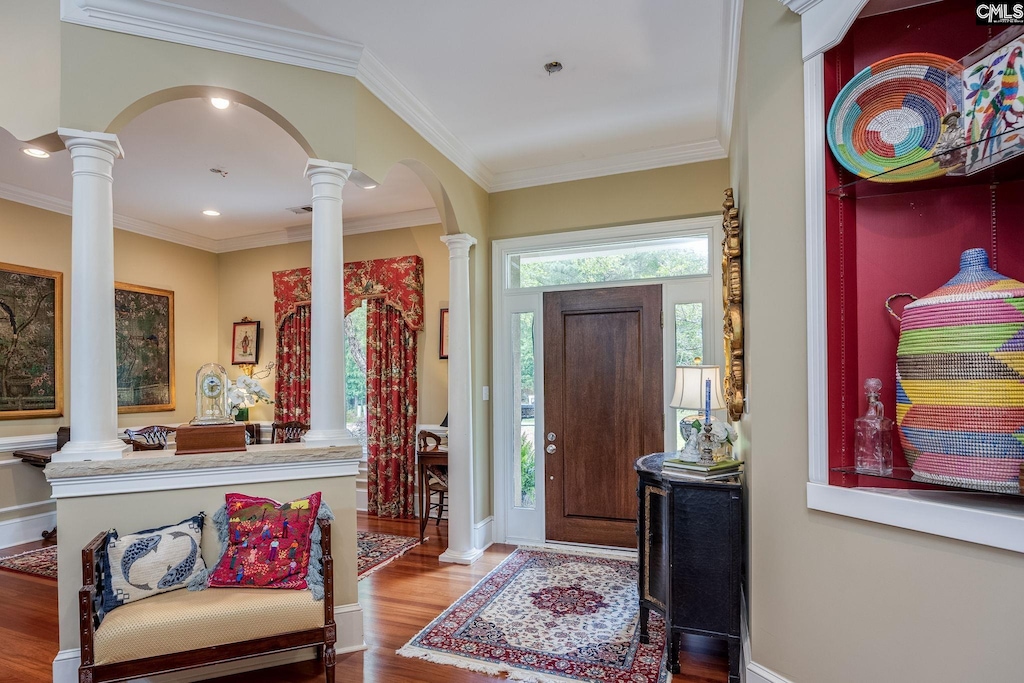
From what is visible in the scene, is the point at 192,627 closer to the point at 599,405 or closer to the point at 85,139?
the point at 85,139

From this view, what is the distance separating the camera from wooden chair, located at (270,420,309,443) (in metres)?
5.23

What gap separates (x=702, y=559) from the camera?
2.32m

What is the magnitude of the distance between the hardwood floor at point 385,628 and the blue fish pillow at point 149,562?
56 centimetres

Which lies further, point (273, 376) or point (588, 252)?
point (273, 376)

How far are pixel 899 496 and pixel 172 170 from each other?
5.01 metres

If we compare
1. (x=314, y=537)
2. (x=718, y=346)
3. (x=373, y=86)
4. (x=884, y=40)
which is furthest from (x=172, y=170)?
(x=884, y=40)

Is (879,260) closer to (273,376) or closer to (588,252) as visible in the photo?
(588,252)

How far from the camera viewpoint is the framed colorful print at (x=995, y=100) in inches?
52.6

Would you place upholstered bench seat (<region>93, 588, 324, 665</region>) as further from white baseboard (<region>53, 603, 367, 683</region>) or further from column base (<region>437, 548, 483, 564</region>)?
column base (<region>437, 548, 483, 564</region>)

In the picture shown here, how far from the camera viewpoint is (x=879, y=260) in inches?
68.4

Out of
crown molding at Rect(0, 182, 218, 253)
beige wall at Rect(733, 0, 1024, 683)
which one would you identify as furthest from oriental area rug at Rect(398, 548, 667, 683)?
crown molding at Rect(0, 182, 218, 253)

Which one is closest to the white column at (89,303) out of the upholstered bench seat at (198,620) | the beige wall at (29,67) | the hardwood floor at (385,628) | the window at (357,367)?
the beige wall at (29,67)

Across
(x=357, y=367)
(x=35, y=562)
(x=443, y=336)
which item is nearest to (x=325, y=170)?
(x=443, y=336)

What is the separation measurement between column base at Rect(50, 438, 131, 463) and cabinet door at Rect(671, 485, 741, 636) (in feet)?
8.04
